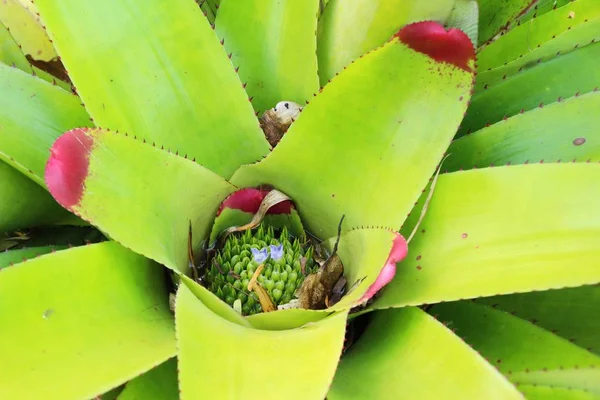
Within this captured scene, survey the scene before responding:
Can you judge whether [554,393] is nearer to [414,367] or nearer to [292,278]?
[414,367]

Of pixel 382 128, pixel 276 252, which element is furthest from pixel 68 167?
pixel 382 128

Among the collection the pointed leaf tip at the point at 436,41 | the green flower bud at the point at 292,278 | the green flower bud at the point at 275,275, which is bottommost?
the green flower bud at the point at 292,278

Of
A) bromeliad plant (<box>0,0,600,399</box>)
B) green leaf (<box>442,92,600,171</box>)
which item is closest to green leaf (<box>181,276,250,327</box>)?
bromeliad plant (<box>0,0,600,399</box>)

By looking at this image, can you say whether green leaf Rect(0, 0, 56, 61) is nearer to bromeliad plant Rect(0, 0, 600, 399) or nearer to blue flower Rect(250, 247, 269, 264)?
bromeliad plant Rect(0, 0, 600, 399)

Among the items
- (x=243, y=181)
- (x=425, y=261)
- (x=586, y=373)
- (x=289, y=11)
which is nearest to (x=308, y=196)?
(x=243, y=181)

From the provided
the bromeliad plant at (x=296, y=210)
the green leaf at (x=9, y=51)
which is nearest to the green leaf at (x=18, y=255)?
the bromeliad plant at (x=296, y=210)

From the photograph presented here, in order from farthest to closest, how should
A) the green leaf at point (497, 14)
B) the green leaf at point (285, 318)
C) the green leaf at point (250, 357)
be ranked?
the green leaf at point (497, 14) < the green leaf at point (285, 318) < the green leaf at point (250, 357)

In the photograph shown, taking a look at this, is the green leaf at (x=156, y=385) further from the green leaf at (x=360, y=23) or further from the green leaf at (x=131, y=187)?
the green leaf at (x=360, y=23)
